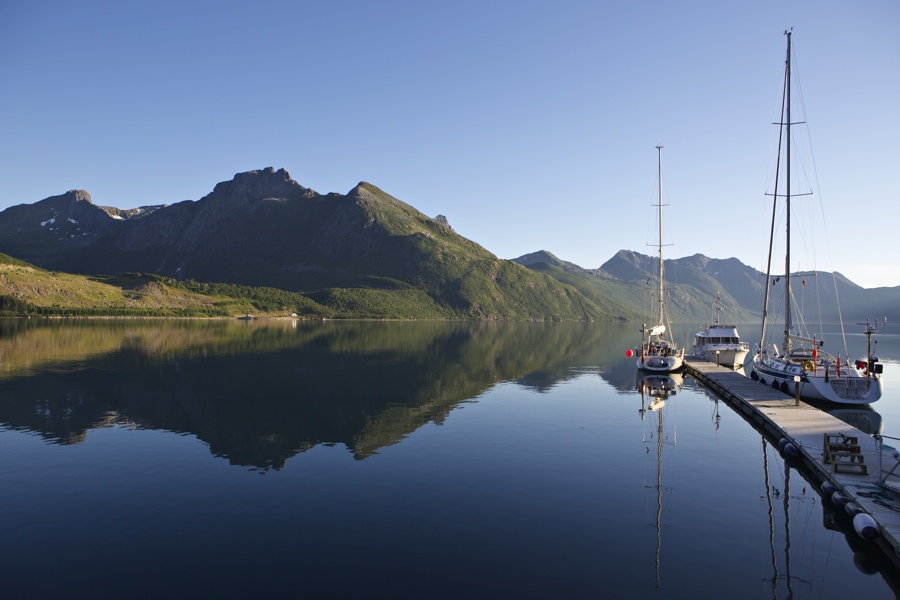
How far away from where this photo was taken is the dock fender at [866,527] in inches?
915

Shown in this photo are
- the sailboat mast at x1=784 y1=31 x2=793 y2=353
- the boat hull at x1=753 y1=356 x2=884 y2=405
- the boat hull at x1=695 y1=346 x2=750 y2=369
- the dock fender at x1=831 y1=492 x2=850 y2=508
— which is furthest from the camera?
the boat hull at x1=695 y1=346 x2=750 y2=369

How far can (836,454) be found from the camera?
3144 centimetres

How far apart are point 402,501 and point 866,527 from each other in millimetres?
21648

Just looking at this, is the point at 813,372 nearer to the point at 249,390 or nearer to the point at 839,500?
the point at 839,500

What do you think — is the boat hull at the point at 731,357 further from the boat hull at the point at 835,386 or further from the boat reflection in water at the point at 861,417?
the boat hull at the point at 835,386

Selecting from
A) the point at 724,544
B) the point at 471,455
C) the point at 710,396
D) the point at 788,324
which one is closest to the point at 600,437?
the point at 471,455

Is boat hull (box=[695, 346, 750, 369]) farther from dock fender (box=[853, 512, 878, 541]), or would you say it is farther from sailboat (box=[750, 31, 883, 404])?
dock fender (box=[853, 512, 878, 541])

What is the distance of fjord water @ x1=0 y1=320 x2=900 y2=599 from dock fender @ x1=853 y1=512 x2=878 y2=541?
899mm

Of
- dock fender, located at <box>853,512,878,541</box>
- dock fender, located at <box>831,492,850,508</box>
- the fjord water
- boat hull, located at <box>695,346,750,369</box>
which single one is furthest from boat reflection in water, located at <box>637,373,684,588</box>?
boat hull, located at <box>695,346,750,369</box>

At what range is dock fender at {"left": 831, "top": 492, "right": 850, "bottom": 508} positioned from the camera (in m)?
26.9

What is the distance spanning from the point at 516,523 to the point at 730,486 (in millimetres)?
15323

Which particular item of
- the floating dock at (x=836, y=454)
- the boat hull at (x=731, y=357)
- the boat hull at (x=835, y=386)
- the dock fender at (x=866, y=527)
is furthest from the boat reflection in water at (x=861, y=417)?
the boat hull at (x=731, y=357)

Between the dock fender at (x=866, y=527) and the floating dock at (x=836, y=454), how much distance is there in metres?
0.08

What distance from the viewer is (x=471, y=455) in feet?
123
